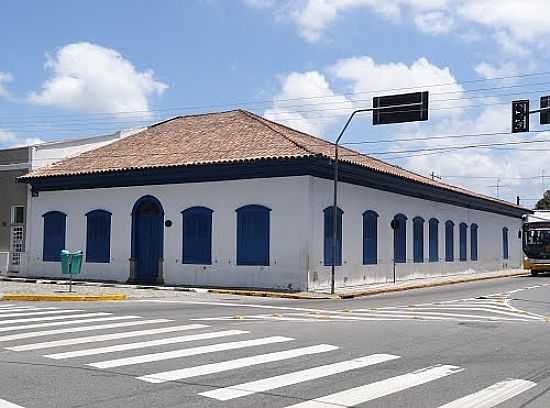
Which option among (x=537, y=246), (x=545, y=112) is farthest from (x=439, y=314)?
(x=537, y=246)

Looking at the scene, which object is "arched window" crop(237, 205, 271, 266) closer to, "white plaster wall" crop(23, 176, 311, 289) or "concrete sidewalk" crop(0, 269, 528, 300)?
"white plaster wall" crop(23, 176, 311, 289)

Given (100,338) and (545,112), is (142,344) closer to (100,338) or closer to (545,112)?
(100,338)

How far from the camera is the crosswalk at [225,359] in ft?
27.1

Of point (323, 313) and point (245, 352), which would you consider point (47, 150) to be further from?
point (245, 352)

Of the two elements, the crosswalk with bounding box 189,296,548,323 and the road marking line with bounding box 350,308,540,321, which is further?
the road marking line with bounding box 350,308,540,321

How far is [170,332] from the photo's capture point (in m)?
13.4

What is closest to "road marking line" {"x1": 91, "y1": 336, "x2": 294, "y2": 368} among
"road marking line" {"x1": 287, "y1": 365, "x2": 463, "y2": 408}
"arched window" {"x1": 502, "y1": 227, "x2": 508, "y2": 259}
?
"road marking line" {"x1": 287, "y1": 365, "x2": 463, "y2": 408}

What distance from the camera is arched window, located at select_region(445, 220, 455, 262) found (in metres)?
40.5

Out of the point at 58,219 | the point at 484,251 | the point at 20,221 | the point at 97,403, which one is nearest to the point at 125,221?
the point at 58,219

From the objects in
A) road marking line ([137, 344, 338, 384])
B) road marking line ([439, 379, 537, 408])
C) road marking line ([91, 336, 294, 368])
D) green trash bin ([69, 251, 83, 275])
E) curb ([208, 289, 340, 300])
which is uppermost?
green trash bin ([69, 251, 83, 275])

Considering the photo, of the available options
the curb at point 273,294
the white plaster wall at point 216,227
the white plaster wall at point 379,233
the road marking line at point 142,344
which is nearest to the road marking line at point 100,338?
the road marking line at point 142,344

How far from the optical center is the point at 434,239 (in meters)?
38.6

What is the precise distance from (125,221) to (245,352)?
67.6 ft

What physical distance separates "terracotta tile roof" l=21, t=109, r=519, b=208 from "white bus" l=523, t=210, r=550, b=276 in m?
15.5
